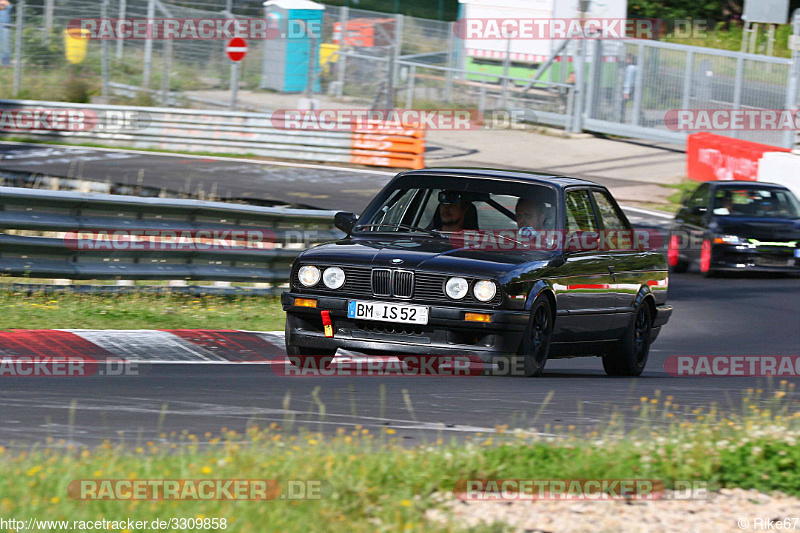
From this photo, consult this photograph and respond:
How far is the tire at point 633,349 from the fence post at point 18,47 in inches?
824

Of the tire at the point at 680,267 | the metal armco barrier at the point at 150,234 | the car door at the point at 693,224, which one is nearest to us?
the metal armco barrier at the point at 150,234

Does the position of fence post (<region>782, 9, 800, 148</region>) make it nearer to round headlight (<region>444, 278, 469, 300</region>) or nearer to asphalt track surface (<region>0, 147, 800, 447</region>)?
asphalt track surface (<region>0, 147, 800, 447</region>)

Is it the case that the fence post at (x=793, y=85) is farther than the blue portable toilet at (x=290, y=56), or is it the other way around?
the blue portable toilet at (x=290, y=56)

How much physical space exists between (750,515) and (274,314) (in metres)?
7.36

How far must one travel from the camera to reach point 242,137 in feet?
89.5

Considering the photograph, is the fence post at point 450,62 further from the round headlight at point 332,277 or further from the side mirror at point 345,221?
the round headlight at point 332,277

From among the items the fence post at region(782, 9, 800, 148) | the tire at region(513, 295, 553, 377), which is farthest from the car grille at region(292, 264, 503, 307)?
the fence post at region(782, 9, 800, 148)

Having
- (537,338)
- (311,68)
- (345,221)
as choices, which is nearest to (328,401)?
(537,338)

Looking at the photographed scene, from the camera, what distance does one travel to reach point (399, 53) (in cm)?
3228

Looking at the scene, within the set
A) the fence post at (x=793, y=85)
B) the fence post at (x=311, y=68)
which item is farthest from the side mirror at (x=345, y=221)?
the fence post at (x=311, y=68)

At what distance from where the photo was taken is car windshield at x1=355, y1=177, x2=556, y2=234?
8820mm

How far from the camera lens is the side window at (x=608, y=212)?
9.63 meters

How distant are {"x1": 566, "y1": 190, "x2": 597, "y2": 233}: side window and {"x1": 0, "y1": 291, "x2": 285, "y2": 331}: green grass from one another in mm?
2950

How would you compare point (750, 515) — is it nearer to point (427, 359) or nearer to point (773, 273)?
point (427, 359)
